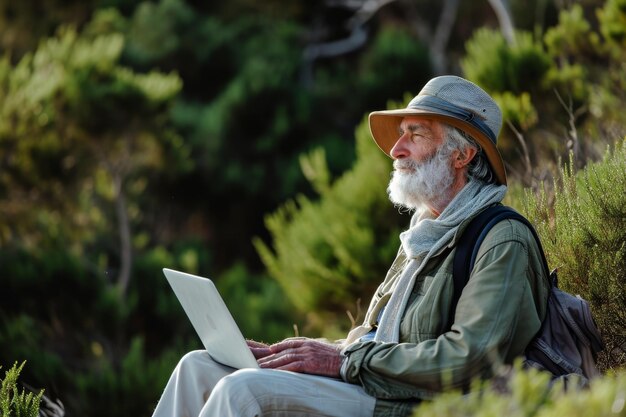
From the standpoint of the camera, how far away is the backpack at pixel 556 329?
10.5 ft

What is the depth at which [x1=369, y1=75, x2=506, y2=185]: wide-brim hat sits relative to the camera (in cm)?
357

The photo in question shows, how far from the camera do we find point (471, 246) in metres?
3.30

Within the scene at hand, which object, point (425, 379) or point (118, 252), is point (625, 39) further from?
point (118, 252)

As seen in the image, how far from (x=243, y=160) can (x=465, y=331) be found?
1652cm

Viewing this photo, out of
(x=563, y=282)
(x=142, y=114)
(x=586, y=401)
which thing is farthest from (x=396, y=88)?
(x=586, y=401)

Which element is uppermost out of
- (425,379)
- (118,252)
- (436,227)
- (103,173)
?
(436,227)

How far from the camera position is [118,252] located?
1639 cm

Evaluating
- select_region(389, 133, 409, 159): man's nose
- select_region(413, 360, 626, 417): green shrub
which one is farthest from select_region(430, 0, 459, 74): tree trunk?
select_region(413, 360, 626, 417): green shrub

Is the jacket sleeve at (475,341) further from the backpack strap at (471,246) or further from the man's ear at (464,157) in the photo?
the man's ear at (464,157)

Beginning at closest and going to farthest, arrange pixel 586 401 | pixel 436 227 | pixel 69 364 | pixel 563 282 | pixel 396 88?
pixel 586 401 → pixel 436 227 → pixel 563 282 → pixel 69 364 → pixel 396 88

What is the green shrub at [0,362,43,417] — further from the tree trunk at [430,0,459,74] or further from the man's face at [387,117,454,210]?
the tree trunk at [430,0,459,74]

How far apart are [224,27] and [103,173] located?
6754mm

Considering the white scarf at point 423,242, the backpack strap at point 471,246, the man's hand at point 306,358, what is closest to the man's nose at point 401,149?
the white scarf at point 423,242

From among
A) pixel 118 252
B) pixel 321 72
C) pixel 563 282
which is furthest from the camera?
pixel 321 72
